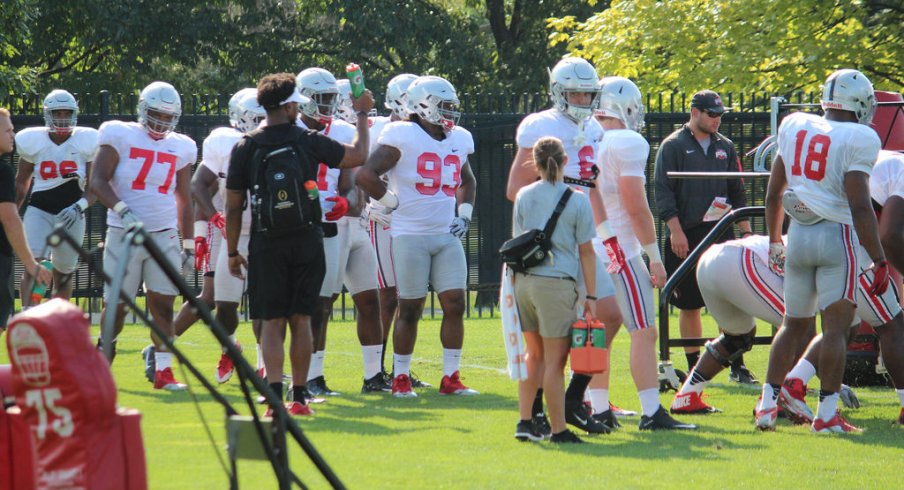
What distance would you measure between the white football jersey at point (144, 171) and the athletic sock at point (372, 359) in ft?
5.30

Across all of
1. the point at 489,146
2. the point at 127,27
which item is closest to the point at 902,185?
the point at 489,146

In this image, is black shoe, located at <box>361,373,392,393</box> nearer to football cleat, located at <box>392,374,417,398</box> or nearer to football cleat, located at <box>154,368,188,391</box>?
football cleat, located at <box>392,374,417,398</box>

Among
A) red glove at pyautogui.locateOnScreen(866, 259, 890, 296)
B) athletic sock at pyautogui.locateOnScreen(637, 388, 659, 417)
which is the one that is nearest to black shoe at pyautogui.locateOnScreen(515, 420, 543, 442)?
athletic sock at pyautogui.locateOnScreen(637, 388, 659, 417)

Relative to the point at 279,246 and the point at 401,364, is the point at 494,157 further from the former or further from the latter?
the point at 279,246

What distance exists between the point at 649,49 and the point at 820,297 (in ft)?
44.6

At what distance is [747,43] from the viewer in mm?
19578

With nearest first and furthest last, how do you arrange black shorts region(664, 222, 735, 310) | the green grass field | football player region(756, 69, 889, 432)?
the green grass field, football player region(756, 69, 889, 432), black shorts region(664, 222, 735, 310)

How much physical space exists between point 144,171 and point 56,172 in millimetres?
1776

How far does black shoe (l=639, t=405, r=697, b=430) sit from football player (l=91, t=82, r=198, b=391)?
11.0ft

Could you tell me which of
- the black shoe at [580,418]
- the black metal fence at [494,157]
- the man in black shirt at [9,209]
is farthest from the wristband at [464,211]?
the black metal fence at [494,157]

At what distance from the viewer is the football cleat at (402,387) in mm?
9703

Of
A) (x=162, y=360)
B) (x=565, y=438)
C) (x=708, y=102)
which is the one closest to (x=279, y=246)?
(x=565, y=438)

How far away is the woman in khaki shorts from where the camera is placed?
7.44 meters

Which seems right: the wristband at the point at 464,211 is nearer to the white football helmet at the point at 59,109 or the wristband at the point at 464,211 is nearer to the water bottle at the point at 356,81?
the water bottle at the point at 356,81
